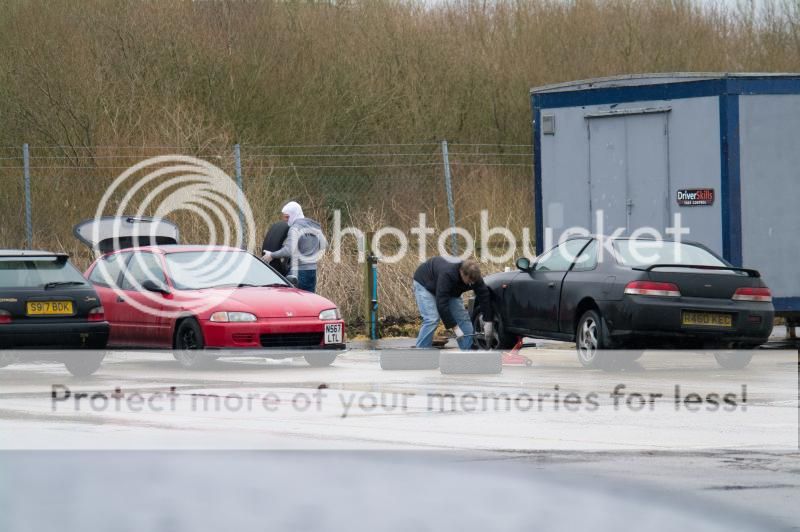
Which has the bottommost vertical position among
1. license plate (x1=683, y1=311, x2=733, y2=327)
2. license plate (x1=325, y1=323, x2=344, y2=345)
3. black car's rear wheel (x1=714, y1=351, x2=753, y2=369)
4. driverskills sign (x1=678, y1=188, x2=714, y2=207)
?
black car's rear wheel (x1=714, y1=351, x2=753, y2=369)

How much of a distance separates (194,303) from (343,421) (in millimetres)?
5927

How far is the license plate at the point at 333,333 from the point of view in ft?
58.3

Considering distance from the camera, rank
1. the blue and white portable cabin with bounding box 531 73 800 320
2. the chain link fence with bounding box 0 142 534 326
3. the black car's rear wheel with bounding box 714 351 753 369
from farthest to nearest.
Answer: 1. the chain link fence with bounding box 0 142 534 326
2. the blue and white portable cabin with bounding box 531 73 800 320
3. the black car's rear wheel with bounding box 714 351 753 369

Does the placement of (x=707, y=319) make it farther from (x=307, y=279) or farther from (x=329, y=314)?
(x=307, y=279)

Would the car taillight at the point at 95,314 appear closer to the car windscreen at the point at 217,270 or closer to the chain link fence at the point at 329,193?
the car windscreen at the point at 217,270

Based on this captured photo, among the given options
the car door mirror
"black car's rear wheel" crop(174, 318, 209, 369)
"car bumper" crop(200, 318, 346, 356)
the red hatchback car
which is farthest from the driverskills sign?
the car door mirror

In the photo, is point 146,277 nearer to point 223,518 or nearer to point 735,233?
point 735,233

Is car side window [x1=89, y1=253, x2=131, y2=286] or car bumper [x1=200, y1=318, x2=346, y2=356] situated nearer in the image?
car bumper [x1=200, y1=318, x2=346, y2=356]

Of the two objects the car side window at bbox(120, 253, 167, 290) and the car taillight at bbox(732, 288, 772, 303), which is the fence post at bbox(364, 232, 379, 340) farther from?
the car taillight at bbox(732, 288, 772, 303)

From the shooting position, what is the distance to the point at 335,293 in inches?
915

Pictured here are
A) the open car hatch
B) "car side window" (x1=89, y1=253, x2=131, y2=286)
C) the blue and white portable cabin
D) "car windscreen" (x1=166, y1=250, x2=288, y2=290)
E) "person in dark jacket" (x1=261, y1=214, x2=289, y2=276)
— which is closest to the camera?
"car windscreen" (x1=166, y1=250, x2=288, y2=290)

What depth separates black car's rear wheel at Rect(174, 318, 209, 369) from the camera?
17.4 meters

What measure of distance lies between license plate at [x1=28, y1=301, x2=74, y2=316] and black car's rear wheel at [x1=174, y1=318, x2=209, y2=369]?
1.52m

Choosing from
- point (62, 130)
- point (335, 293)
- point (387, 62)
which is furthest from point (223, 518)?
point (387, 62)
